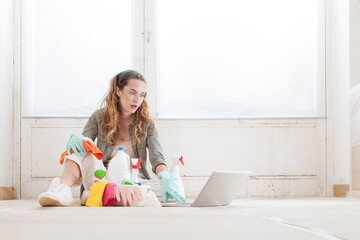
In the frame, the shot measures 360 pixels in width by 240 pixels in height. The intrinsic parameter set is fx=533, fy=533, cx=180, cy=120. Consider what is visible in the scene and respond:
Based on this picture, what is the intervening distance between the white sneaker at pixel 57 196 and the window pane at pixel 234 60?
1420mm

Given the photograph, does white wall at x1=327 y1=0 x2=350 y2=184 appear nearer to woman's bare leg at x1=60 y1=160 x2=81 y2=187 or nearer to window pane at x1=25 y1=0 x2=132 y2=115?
window pane at x1=25 y1=0 x2=132 y2=115

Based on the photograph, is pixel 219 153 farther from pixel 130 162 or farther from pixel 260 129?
pixel 130 162

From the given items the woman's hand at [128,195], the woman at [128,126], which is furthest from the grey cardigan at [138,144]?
the woman's hand at [128,195]

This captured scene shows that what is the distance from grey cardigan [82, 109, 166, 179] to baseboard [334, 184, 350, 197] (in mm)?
1206

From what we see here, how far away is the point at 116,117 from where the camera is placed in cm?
220

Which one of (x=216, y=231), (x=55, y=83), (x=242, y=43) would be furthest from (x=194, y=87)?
(x=216, y=231)

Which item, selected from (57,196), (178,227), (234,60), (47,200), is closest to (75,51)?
(234,60)

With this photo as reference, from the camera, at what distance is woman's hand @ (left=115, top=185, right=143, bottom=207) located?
1.50 m

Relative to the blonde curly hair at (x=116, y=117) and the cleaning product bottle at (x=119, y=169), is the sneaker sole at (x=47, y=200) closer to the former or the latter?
the cleaning product bottle at (x=119, y=169)

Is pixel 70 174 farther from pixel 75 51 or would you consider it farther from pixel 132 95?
pixel 75 51

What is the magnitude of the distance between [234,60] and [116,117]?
104 centimetres

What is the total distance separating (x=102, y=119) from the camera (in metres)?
2.21

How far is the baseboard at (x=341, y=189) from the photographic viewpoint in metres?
2.91

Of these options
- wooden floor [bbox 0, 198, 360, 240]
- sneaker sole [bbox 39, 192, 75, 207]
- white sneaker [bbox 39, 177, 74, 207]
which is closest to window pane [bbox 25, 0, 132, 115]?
white sneaker [bbox 39, 177, 74, 207]
